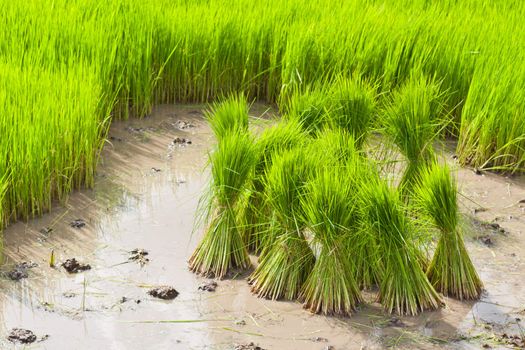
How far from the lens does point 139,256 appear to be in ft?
11.7

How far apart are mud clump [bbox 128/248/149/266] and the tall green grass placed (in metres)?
0.61

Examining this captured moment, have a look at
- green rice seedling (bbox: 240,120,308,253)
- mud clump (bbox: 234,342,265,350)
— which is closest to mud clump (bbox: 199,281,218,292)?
green rice seedling (bbox: 240,120,308,253)

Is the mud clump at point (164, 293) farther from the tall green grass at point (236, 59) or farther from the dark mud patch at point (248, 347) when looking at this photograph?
the tall green grass at point (236, 59)

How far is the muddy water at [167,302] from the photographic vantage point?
10.1 feet

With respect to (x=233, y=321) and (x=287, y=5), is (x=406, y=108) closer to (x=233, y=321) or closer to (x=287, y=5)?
(x=233, y=321)

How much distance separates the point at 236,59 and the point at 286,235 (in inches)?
85.7

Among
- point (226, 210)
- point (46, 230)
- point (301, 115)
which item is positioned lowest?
point (46, 230)

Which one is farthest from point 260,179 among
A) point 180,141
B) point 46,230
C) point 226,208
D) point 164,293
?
point 180,141

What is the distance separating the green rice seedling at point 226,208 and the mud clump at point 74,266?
0.39 metres

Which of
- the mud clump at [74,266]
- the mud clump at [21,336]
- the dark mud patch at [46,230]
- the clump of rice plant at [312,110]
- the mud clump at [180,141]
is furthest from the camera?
the mud clump at [180,141]

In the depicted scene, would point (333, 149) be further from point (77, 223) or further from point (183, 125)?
point (183, 125)

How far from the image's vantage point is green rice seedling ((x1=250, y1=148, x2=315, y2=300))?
10.7 feet

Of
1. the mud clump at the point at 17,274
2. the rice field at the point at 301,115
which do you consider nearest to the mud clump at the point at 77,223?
the rice field at the point at 301,115

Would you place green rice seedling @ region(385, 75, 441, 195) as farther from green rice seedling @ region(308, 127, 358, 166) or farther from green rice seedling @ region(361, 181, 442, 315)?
green rice seedling @ region(361, 181, 442, 315)
